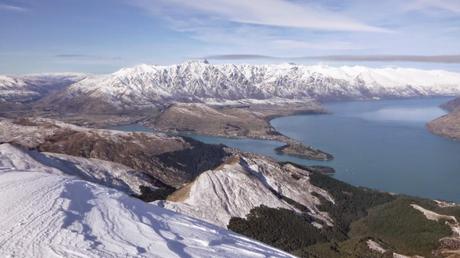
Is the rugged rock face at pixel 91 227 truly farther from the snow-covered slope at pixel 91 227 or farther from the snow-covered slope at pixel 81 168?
the snow-covered slope at pixel 81 168

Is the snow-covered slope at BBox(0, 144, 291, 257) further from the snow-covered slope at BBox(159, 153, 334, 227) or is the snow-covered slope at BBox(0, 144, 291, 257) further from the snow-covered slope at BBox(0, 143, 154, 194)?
the snow-covered slope at BBox(0, 143, 154, 194)

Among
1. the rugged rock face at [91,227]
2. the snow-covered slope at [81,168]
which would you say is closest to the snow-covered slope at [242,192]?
the snow-covered slope at [81,168]

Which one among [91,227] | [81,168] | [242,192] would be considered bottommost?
[242,192]

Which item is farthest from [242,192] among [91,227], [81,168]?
[91,227]

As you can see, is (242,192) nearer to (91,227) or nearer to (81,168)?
(81,168)

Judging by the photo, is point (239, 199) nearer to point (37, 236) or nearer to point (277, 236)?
point (277, 236)

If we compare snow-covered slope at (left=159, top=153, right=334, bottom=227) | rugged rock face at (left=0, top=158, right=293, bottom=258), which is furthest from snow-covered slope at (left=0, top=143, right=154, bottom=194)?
rugged rock face at (left=0, top=158, right=293, bottom=258)
